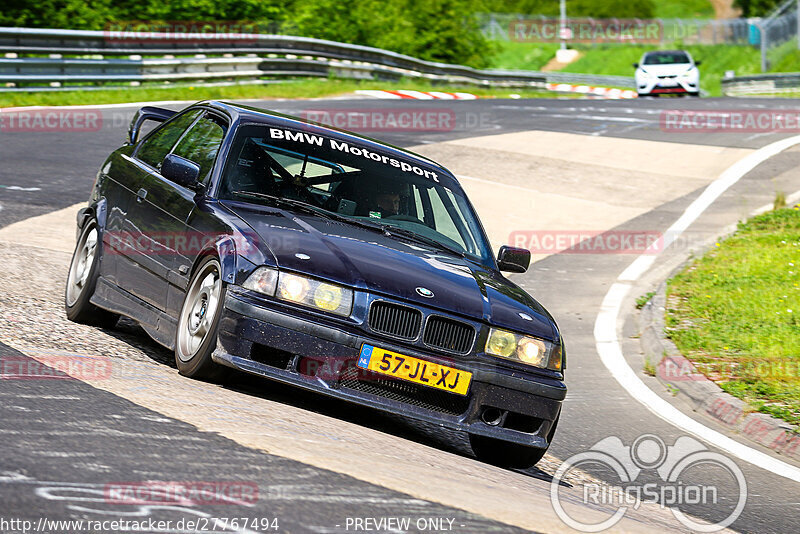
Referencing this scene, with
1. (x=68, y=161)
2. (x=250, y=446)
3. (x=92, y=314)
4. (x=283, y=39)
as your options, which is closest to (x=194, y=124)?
(x=92, y=314)

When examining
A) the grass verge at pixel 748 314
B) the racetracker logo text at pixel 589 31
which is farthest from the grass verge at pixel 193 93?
the racetracker logo text at pixel 589 31

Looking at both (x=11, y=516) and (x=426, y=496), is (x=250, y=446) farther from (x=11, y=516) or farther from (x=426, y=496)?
(x=11, y=516)

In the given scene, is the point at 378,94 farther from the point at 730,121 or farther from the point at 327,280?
the point at 327,280

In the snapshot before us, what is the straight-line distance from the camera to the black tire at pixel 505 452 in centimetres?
608

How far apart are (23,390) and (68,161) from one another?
33.1 ft

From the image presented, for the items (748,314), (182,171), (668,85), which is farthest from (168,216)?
(668,85)

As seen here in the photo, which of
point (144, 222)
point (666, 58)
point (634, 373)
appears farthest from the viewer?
point (666, 58)

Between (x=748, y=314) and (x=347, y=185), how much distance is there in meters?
4.99

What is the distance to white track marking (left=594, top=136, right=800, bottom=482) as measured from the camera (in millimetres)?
7114

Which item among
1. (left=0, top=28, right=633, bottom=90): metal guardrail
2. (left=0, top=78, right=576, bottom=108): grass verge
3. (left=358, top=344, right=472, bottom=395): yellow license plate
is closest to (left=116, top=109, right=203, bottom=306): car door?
(left=358, top=344, right=472, bottom=395): yellow license plate

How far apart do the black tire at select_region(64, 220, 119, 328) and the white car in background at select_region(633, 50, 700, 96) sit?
28589mm

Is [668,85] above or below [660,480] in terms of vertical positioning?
above

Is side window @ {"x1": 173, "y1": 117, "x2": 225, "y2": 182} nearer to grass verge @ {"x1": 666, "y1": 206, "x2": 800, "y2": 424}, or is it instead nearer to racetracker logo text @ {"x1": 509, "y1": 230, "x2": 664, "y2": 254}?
grass verge @ {"x1": 666, "y1": 206, "x2": 800, "y2": 424}

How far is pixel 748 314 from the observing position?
1038 centimetres
